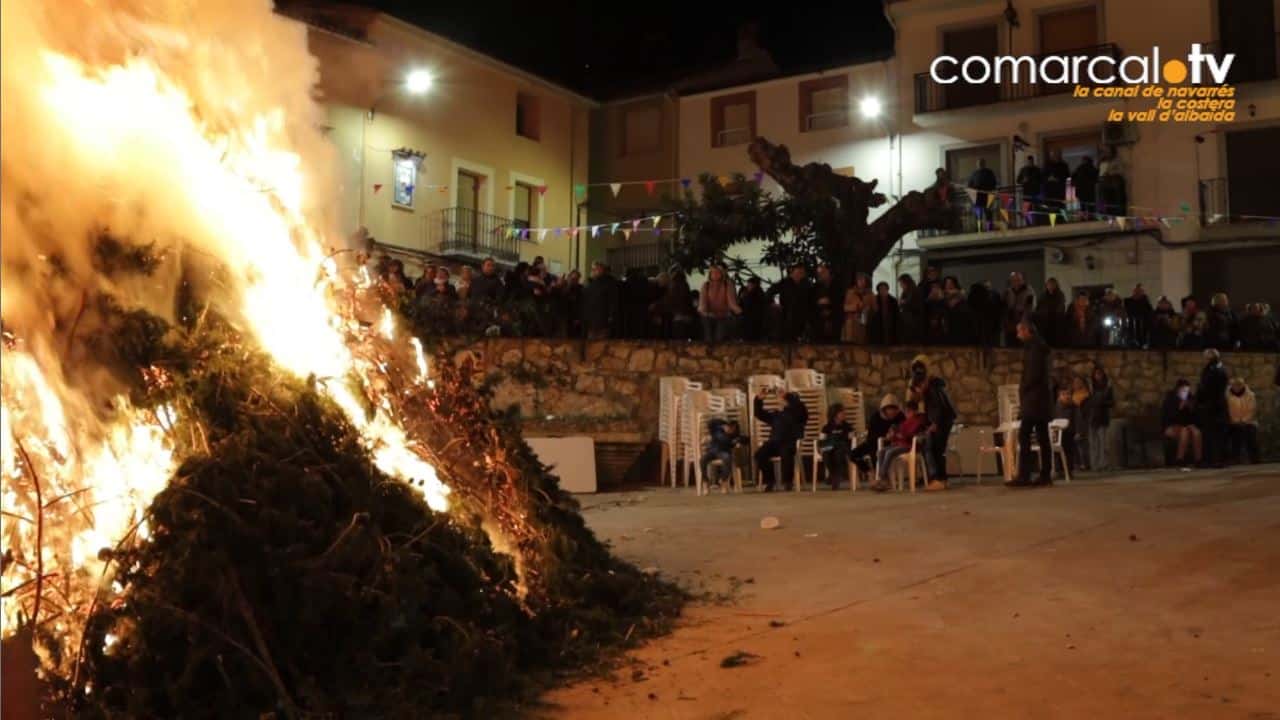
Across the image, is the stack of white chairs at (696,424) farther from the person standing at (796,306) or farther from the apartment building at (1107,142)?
the apartment building at (1107,142)

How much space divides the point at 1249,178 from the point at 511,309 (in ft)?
55.6

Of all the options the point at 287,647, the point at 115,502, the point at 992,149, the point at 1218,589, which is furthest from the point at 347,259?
the point at 992,149

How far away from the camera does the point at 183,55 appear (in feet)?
18.5

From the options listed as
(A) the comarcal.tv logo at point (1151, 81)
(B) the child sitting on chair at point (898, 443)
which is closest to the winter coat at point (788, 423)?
(B) the child sitting on chair at point (898, 443)

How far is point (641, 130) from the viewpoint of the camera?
1270 inches

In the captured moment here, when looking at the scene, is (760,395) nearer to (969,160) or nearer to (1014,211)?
(1014,211)

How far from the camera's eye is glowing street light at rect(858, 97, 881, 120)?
2770 centimetres

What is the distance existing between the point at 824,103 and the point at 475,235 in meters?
9.43

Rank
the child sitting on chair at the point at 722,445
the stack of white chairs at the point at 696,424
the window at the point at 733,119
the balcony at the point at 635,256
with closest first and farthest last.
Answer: the child sitting on chair at the point at 722,445 → the stack of white chairs at the point at 696,424 → the window at the point at 733,119 → the balcony at the point at 635,256

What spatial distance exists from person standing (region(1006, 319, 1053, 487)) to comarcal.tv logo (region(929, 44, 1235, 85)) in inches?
593

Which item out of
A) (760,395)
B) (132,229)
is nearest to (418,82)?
(760,395)

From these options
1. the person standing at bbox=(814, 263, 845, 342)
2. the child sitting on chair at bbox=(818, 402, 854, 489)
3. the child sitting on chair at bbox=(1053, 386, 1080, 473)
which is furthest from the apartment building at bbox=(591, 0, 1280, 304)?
the child sitting on chair at bbox=(818, 402, 854, 489)

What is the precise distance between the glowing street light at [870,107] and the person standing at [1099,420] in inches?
533

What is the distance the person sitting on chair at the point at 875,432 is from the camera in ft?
41.5
